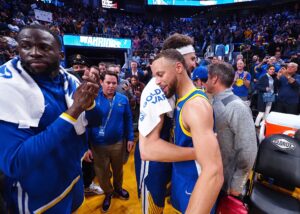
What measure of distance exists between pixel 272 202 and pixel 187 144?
870 millimetres

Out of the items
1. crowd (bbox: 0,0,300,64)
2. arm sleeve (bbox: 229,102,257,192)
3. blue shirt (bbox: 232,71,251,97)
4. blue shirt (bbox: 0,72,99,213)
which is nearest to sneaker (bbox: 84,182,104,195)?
blue shirt (bbox: 0,72,99,213)

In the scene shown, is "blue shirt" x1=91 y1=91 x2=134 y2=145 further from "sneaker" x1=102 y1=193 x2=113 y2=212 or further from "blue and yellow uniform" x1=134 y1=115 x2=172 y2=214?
"blue and yellow uniform" x1=134 y1=115 x2=172 y2=214

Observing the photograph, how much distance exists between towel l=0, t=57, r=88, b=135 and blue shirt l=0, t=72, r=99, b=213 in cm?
5

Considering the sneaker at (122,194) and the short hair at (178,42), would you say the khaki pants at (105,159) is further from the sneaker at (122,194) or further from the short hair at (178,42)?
the short hair at (178,42)

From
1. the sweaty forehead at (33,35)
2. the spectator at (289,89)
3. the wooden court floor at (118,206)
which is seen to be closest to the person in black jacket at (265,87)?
the spectator at (289,89)

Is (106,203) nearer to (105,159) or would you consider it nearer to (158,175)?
(105,159)

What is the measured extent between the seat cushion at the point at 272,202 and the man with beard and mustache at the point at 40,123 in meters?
1.33

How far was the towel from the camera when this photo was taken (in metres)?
1.00

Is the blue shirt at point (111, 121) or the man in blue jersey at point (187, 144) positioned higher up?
the man in blue jersey at point (187, 144)

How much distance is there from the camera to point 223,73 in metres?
1.96

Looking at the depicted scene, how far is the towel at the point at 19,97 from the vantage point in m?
1.00

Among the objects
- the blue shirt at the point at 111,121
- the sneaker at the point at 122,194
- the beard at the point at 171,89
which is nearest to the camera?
the beard at the point at 171,89

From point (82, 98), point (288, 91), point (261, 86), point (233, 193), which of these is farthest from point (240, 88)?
point (82, 98)

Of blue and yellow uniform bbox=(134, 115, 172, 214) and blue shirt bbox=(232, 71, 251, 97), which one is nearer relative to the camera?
blue and yellow uniform bbox=(134, 115, 172, 214)
